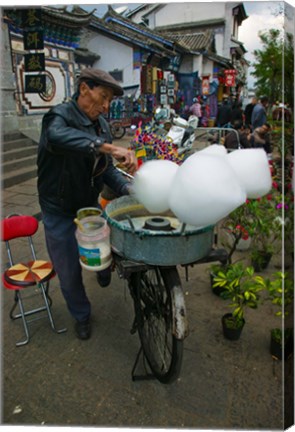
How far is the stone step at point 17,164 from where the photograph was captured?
7682 millimetres

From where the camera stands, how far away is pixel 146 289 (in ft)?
7.74

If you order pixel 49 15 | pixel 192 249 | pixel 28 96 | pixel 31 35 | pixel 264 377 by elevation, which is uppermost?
pixel 49 15

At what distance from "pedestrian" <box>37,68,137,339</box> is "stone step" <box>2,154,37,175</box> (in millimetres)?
5860

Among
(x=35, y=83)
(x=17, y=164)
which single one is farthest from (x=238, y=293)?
(x=35, y=83)

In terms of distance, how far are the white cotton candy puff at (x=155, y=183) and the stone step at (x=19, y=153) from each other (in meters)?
7.42

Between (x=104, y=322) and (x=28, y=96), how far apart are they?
27.9 feet

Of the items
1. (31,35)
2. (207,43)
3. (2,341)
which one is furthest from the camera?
(207,43)

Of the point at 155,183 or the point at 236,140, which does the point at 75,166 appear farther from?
the point at 236,140

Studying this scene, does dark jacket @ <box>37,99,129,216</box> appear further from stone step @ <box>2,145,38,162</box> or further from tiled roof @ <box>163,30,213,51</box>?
tiled roof @ <box>163,30,213,51</box>

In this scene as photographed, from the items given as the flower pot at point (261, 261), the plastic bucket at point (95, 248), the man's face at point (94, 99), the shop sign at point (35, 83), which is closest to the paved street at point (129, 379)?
the flower pot at point (261, 261)

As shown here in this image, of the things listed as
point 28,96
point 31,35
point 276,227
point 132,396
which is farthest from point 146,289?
point 28,96

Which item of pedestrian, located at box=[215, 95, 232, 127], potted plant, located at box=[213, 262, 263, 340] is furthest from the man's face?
pedestrian, located at box=[215, 95, 232, 127]

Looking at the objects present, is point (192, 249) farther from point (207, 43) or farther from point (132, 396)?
point (207, 43)

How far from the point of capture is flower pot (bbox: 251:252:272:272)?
3.82 metres
